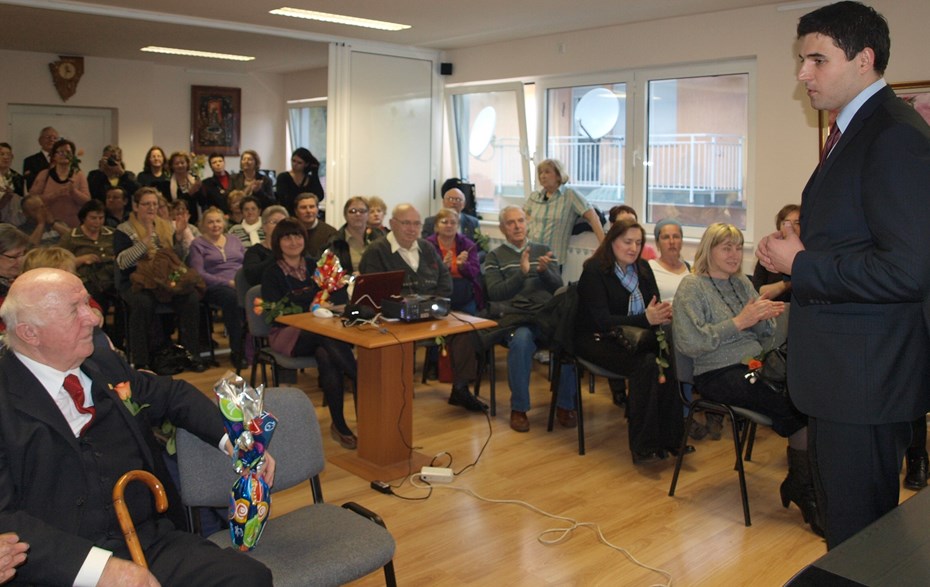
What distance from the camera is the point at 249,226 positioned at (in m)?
7.36

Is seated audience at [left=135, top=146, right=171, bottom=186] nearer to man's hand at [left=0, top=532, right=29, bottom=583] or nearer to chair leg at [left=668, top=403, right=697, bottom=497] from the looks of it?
chair leg at [left=668, top=403, right=697, bottom=497]

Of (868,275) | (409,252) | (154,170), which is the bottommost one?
(409,252)

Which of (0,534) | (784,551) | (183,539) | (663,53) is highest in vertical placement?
(663,53)

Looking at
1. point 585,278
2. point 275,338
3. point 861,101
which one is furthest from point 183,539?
point 585,278

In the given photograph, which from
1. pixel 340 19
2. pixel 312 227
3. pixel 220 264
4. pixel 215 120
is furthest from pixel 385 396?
pixel 215 120

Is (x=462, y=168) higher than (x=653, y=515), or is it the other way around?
(x=462, y=168)

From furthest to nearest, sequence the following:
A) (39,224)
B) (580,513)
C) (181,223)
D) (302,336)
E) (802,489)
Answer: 1. (39,224)
2. (181,223)
3. (302,336)
4. (580,513)
5. (802,489)

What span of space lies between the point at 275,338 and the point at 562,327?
1.63 metres

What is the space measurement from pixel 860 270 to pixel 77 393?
6.32ft

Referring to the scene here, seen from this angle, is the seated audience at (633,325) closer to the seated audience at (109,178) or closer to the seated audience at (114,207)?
the seated audience at (114,207)

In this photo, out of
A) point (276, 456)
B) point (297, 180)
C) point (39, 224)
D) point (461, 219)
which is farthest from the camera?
point (297, 180)

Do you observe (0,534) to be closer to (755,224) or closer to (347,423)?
(347,423)

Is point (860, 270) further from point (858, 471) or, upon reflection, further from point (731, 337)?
point (731, 337)

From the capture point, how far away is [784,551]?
11.6 ft
